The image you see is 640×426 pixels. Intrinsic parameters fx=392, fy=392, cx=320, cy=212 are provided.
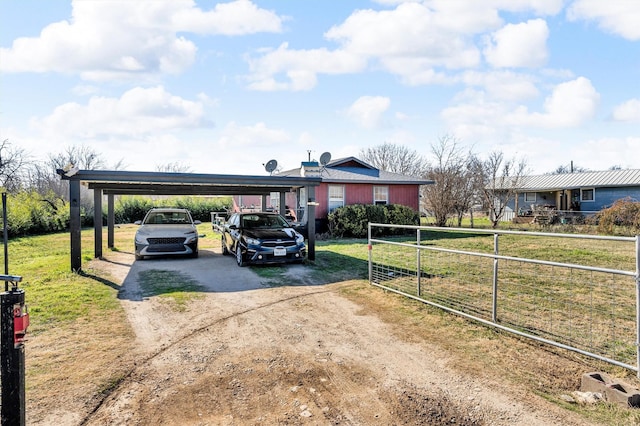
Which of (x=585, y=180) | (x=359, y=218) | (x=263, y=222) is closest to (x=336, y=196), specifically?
(x=359, y=218)

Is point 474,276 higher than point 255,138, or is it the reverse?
point 255,138

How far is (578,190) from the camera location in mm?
29328

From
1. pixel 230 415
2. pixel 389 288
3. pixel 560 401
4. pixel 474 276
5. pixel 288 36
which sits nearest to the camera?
pixel 230 415

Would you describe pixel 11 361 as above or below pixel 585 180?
below

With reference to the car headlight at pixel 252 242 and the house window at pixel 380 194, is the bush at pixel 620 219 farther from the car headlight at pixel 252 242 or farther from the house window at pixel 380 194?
the car headlight at pixel 252 242

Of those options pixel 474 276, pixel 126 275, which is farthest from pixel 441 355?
pixel 126 275

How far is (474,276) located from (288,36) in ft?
25.7

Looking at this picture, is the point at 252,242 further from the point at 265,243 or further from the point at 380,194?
the point at 380,194

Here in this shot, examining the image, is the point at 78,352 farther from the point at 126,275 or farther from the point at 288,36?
the point at 288,36

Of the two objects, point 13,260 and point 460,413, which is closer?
point 460,413

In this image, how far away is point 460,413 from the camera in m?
3.17

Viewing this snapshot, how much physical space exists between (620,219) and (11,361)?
914 inches

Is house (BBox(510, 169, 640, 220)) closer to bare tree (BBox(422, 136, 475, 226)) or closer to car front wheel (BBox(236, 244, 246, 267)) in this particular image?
bare tree (BBox(422, 136, 475, 226))

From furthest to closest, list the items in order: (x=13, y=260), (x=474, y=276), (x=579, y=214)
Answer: (x=579, y=214) → (x=13, y=260) → (x=474, y=276)
